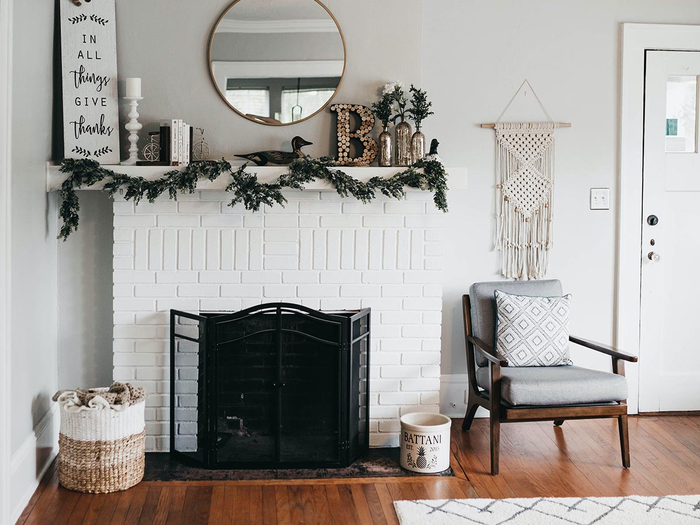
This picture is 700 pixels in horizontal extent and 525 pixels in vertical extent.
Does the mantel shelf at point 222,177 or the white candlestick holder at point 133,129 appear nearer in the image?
the mantel shelf at point 222,177

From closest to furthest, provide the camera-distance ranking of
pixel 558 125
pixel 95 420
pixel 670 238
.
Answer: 1. pixel 95 420
2. pixel 558 125
3. pixel 670 238

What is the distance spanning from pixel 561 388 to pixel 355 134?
151cm

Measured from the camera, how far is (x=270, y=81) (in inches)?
135

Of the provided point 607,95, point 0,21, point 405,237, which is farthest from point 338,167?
point 607,95

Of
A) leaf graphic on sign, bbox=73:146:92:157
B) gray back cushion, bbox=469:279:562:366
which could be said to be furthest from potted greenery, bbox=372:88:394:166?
leaf graphic on sign, bbox=73:146:92:157

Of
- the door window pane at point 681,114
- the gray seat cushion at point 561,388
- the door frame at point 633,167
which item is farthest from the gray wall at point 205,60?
the door window pane at point 681,114

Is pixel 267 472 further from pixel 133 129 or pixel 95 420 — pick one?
pixel 133 129

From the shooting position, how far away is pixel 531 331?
3.51 m

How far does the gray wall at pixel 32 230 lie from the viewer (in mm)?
2779

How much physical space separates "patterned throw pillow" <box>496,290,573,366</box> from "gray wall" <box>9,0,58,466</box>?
2.14 m

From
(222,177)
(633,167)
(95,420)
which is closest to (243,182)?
(222,177)

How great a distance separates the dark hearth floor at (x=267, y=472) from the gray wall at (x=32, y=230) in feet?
1.70

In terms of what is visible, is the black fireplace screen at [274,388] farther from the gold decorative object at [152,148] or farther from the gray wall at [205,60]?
the gray wall at [205,60]

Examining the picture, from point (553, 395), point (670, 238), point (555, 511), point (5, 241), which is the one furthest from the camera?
point (670, 238)
